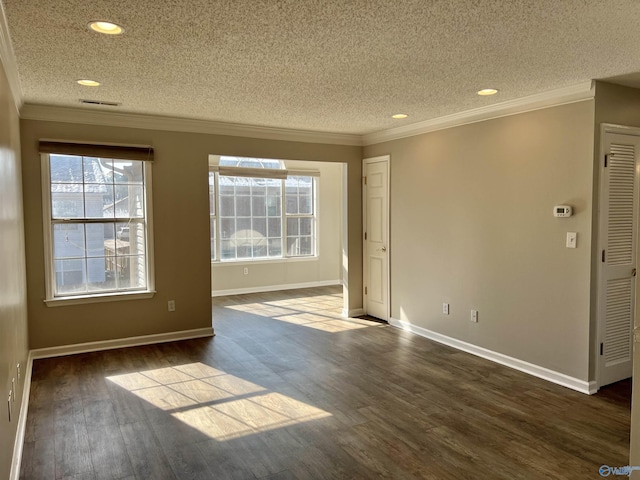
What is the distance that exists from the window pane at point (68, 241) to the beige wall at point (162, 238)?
6.1 inches

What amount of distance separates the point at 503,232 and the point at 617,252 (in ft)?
2.99

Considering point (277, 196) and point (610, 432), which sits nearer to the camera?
point (610, 432)

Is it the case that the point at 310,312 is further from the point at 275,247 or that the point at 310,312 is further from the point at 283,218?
the point at 283,218

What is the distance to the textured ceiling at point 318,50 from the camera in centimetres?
217

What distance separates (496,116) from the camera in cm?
421

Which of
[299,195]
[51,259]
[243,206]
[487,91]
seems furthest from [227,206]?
[487,91]

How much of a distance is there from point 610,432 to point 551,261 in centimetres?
138

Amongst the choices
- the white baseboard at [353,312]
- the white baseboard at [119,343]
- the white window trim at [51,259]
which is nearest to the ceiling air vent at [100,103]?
the white window trim at [51,259]

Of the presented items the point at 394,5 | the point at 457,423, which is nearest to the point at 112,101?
the point at 394,5

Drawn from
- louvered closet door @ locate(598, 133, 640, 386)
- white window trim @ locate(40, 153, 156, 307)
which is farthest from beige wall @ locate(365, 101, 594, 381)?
white window trim @ locate(40, 153, 156, 307)

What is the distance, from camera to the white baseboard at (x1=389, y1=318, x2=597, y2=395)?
359 cm

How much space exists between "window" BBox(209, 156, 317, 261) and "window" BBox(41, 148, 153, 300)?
265 centimetres

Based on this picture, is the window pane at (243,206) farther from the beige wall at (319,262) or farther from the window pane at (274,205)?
the beige wall at (319,262)

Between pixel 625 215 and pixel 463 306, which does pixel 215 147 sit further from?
pixel 625 215
